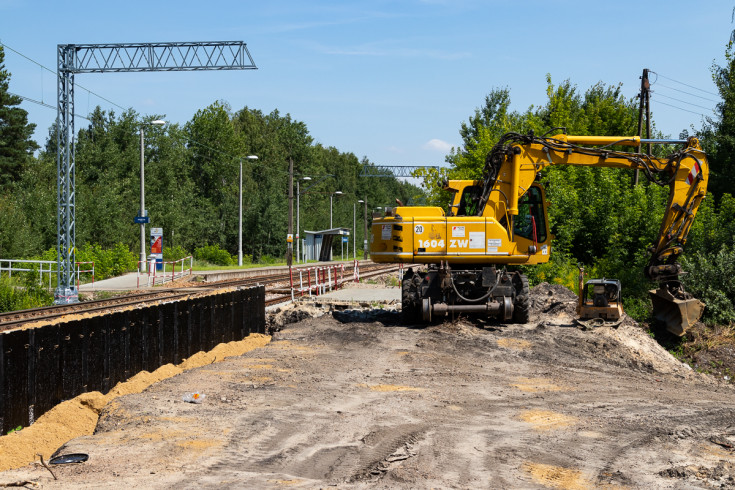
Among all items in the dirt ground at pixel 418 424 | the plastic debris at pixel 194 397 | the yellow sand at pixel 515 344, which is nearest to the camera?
the dirt ground at pixel 418 424

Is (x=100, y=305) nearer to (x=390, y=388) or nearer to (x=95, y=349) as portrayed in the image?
(x=95, y=349)

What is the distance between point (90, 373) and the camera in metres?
11.1

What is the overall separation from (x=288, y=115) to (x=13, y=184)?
212ft

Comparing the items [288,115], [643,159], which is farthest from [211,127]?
[643,159]

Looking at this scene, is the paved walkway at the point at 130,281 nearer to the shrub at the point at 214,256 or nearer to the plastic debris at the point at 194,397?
the shrub at the point at 214,256

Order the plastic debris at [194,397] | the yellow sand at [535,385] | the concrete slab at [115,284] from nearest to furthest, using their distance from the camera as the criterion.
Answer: the plastic debris at [194,397], the yellow sand at [535,385], the concrete slab at [115,284]

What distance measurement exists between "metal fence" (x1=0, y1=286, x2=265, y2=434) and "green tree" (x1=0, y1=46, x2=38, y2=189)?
5300 cm

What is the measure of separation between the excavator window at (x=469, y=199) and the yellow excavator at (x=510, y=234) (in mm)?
293

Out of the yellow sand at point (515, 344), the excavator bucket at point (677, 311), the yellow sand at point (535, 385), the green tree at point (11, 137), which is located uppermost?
the green tree at point (11, 137)

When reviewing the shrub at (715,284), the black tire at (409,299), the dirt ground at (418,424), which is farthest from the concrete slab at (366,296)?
the shrub at (715,284)

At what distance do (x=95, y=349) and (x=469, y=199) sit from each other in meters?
10.8

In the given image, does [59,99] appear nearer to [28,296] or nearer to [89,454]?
[28,296]

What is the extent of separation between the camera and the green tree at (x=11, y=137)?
207 feet

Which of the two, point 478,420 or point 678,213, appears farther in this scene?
point 678,213
